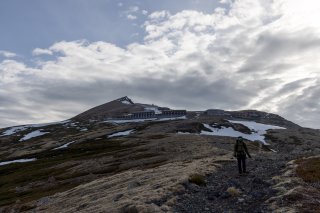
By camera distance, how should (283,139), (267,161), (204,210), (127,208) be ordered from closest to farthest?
(204,210) < (127,208) < (267,161) < (283,139)

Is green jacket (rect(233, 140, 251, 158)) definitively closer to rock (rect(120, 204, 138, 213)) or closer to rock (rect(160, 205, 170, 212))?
rock (rect(160, 205, 170, 212))

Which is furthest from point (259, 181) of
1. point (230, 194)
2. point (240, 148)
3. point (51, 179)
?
point (51, 179)

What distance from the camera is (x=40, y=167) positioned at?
104m

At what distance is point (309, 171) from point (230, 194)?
1002 centimetres

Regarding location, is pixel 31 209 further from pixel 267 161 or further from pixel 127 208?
pixel 267 161

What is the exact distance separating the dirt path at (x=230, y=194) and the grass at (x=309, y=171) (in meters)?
2.45

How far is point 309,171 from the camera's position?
34812 mm

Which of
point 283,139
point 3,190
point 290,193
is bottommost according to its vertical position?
point 3,190

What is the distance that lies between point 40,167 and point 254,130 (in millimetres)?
97413

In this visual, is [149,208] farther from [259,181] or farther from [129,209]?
[259,181]

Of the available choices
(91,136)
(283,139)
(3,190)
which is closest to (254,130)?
(283,139)

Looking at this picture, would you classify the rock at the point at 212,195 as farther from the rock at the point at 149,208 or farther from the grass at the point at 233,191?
the rock at the point at 149,208

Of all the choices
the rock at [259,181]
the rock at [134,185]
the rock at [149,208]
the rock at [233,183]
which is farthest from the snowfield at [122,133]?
the rock at [149,208]

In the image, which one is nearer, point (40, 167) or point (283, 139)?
point (40, 167)
